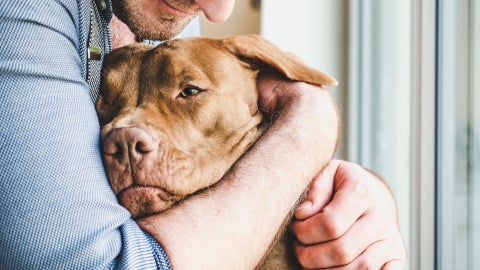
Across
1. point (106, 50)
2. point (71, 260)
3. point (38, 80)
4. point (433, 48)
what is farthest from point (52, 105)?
point (433, 48)

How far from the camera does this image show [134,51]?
53.7 inches

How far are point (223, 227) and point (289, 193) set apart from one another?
Result: 197 mm

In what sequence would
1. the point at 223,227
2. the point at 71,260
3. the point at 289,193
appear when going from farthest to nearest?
the point at 289,193
the point at 223,227
the point at 71,260

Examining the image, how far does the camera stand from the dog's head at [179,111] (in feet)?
3.48

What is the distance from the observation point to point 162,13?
151 centimetres

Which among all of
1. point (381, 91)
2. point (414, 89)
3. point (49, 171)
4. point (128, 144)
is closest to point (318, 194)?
point (128, 144)

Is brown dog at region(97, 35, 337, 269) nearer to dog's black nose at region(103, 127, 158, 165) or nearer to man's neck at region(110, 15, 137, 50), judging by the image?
dog's black nose at region(103, 127, 158, 165)

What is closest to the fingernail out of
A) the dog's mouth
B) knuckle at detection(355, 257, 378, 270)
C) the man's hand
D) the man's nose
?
the man's hand

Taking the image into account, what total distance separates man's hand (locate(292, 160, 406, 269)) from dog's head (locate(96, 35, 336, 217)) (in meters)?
0.19

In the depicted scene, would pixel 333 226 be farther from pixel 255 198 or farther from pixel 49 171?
pixel 49 171

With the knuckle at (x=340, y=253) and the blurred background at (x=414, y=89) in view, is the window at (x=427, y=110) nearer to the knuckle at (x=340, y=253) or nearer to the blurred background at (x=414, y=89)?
the blurred background at (x=414, y=89)

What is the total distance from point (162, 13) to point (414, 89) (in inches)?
50.3

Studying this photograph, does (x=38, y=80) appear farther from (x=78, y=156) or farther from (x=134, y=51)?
(x=134, y=51)

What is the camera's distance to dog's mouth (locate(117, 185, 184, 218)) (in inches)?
41.6
